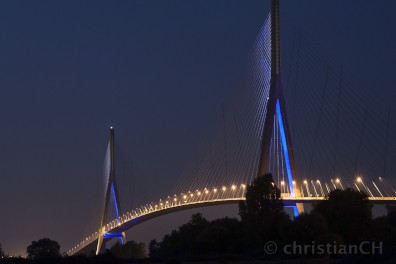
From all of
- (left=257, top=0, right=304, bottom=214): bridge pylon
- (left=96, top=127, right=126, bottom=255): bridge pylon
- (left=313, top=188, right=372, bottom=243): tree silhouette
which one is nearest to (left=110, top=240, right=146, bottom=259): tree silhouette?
(left=96, top=127, right=126, bottom=255): bridge pylon

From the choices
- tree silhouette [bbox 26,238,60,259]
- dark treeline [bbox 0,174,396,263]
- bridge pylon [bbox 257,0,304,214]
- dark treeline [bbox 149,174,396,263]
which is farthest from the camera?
tree silhouette [bbox 26,238,60,259]

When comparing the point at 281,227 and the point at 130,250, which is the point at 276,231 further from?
the point at 130,250

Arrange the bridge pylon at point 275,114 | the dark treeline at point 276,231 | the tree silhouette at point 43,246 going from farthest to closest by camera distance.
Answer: the tree silhouette at point 43,246, the bridge pylon at point 275,114, the dark treeline at point 276,231

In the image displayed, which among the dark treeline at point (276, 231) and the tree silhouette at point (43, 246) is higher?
the tree silhouette at point (43, 246)

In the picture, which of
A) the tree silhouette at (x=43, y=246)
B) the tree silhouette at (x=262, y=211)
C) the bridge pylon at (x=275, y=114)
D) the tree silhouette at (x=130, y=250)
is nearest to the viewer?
the tree silhouette at (x=262, y=211)

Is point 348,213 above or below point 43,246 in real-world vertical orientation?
below

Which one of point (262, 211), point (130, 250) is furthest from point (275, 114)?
point (130, 250)

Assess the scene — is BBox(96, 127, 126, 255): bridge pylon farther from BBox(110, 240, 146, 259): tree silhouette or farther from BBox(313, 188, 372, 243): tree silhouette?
BBox(313, 188, 372, 243): tree silhouette

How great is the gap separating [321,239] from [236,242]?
1078 cm

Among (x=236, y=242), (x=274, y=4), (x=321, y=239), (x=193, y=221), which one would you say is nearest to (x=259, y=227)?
(x=236, y=242)

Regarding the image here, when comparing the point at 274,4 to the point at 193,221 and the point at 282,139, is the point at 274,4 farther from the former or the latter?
the point at 193,221

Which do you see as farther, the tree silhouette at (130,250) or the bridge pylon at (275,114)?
the tree silhouette at (130,250)

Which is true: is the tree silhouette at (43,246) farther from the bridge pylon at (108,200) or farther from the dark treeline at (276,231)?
the dark treeline at (276,231)

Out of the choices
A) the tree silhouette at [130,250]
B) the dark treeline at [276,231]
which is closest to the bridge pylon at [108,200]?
the tree silhouette at [130,250]
